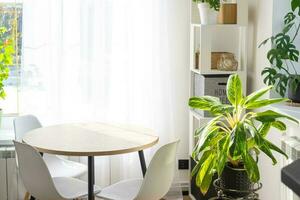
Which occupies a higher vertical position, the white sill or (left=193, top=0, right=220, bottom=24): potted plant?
(left=193, top=0, right=220, bottom=24): potted plant

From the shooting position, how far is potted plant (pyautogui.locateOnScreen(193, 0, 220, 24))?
3506mm

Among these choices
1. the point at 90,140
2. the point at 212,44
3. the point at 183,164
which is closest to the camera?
the point at 90,140

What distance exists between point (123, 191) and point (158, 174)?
1.07 feet

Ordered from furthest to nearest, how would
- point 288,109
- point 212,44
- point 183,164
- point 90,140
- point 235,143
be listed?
point 183,164 < point 212,44 < point 90,140 < point 288,109 < point 235,143

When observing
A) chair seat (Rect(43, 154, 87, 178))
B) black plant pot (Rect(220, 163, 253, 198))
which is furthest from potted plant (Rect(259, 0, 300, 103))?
chair seat (Rect(43, 154, 87, 178))

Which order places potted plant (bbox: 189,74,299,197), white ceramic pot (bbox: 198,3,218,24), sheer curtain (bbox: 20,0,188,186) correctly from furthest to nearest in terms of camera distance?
sheer curtain (bbox: 20,0,188,186) < white ceramic pot (bbox: 198,3,218,24) < potted plant (bbox: 189,74,299,197)

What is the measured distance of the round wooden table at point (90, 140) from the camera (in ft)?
9.34

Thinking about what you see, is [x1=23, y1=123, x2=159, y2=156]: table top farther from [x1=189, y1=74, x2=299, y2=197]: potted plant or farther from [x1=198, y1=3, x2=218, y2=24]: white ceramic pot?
[x1=198, y1=3, x2=218, y2=24]: white ceramic pot

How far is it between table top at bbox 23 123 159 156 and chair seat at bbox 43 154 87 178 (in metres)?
0.24

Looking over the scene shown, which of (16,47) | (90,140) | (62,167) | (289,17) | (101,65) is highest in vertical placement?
(289,17)

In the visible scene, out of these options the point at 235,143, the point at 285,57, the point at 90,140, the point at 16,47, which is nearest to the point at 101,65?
the point at 16,47

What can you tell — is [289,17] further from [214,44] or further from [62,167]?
[62,167]

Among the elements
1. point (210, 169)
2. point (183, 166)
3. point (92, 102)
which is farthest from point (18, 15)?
point (210, 169)

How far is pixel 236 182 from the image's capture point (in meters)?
2.52
